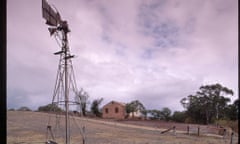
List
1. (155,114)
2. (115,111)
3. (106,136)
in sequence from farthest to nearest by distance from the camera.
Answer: (115,111), (155,114), (106,136)

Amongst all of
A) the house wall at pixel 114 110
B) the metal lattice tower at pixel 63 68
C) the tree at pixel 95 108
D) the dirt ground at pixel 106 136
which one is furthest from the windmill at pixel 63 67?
the house wall at pixel 114 110

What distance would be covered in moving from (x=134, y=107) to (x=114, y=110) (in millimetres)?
2255

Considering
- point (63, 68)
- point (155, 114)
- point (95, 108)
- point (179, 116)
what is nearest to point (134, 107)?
point (155, 114)

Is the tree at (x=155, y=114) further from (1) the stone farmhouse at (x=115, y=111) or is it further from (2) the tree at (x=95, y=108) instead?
(2) the tree at (x=95, y=108)

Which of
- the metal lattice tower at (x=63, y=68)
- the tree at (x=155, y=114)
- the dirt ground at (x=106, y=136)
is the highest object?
the metal lattice tower at (x=63, y=68)

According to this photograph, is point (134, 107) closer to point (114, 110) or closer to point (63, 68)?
point (114, 110)

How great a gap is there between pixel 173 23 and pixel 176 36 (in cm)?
70

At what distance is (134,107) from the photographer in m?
24.5

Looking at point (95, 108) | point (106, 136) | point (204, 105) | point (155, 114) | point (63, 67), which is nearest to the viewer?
point (63, 67)

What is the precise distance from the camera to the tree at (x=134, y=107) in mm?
24344

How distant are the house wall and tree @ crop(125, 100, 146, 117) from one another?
0.56 m

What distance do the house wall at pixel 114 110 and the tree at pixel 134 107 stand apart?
1.82 feet

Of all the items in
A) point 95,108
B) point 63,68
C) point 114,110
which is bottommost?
point 114,110

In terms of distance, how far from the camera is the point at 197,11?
76.5 inches
